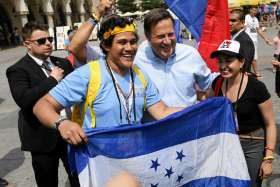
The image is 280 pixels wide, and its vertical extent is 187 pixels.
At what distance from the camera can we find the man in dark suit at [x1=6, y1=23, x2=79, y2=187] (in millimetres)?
3486

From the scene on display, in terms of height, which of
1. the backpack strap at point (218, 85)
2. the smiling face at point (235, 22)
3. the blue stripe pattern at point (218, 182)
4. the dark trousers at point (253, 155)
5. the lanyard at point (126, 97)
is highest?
the smiling face at point (235, 22)

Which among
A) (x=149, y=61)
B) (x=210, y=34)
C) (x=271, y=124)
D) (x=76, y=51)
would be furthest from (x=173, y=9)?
(x=271, y=124)

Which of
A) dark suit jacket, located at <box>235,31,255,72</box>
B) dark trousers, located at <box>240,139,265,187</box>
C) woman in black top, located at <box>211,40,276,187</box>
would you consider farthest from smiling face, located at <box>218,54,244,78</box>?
dark suit jacket, located at <box>235,31,255,72</box>

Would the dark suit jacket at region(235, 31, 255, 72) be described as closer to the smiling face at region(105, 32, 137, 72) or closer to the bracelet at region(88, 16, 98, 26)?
the bracelet at region(88, 16, 98, 26)

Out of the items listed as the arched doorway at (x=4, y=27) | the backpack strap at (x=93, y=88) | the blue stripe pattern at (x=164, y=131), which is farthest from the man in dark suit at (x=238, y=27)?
the arched doorway at (x=4, y=27)

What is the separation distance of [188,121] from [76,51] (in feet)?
3.76

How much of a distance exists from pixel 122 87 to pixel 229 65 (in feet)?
2.89

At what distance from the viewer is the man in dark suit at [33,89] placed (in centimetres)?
349

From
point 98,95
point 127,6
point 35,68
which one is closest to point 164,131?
point 98,95

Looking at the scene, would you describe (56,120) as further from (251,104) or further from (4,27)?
(4,27)

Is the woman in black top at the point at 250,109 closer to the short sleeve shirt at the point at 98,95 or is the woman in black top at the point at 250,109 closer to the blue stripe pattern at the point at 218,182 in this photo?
the blue stripe pattern at the point at 218,182

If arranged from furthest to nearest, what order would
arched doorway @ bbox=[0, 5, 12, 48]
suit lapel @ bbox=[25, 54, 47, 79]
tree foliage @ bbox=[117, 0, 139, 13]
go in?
1. tree foliage @ bbox=[117, 0, 139, 13]
2. arched doorway @ bbox=[0, 5, 12, 48]
3. suit lapel @ bbox=[25, 54, 47, 79]

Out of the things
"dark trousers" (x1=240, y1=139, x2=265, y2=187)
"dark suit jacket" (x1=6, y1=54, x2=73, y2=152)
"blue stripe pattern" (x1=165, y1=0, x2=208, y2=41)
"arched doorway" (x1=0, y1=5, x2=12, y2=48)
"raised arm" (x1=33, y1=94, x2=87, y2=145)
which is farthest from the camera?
"arched doorway" (x1=0, y1=5, x2=12, y2=48)

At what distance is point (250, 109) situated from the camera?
3.05 m
